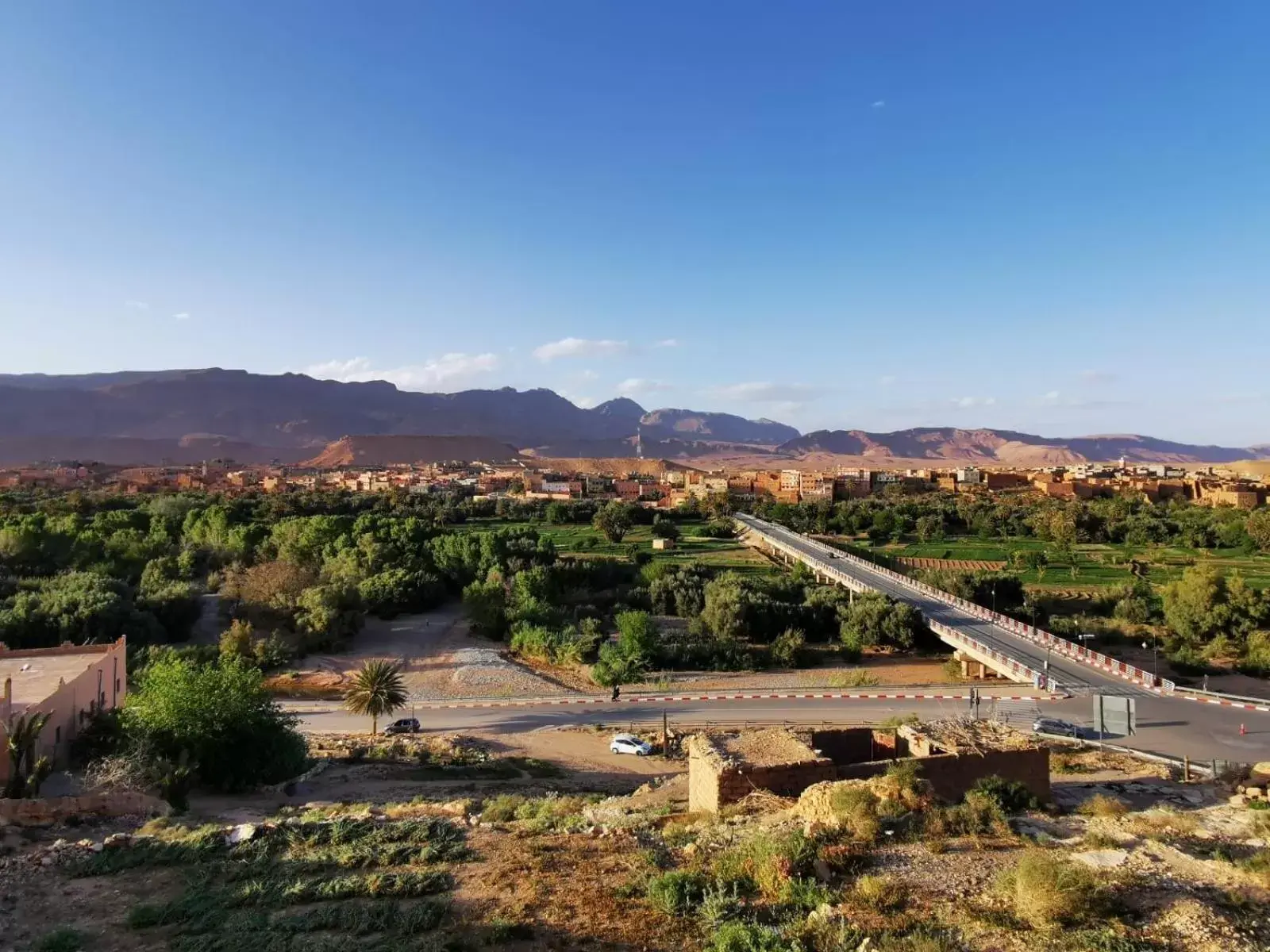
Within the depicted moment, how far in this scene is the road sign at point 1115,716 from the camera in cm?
1480

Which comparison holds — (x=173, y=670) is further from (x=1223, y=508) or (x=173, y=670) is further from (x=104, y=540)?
(x=1223, y=508)

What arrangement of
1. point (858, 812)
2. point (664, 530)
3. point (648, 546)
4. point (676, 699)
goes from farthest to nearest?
point (664, 530) → point (648, 546) → point (676, 699) → point (858, 812)

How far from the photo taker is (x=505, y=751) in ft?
60.7

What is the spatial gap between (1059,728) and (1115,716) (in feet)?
11.5

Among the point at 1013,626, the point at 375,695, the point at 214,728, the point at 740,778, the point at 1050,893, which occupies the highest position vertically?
the point at 1050,893

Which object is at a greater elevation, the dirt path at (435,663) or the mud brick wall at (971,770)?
the mud brick wall at (971,770)

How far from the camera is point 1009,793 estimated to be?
10.5 meters

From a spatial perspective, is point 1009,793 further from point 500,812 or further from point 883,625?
point 883,625

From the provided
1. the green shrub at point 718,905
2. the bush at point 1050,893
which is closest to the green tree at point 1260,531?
the bush at point 1050,893

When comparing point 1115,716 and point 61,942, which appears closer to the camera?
point 61,942

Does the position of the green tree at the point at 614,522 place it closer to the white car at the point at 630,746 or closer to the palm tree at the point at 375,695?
the palm tree at the point at 375,695

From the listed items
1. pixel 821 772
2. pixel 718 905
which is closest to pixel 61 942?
pixel 718 905

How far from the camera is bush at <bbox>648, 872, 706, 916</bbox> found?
6.88 m

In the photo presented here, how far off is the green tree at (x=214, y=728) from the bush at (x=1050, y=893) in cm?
1289
